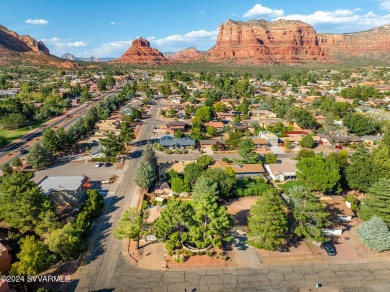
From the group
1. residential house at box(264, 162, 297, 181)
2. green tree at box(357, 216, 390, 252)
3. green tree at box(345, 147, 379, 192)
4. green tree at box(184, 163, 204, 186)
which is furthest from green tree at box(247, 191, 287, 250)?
green tree at box(345, 147, 379, 192)

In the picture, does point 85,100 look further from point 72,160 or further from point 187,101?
point 72,160

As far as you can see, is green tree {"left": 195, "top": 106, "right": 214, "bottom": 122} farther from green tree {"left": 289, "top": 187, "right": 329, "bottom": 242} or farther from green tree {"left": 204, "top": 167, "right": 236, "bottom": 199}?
green tree {"left": 289, "top": 187, "right": 329, "bottom": 242}

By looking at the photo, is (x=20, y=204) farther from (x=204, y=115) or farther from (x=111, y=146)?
(x=204, y=115)

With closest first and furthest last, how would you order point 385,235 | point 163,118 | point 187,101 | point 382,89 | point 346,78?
point 385,235
point 163,118
point 187,101
point 382,89
point 346,78

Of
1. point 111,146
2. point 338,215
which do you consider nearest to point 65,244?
point 111,146

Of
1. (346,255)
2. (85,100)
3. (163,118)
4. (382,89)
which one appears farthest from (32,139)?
(382,89)
